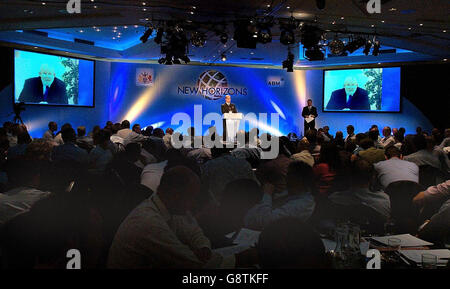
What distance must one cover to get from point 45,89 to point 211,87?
5803 mm

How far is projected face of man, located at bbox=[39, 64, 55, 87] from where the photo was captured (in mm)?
11516

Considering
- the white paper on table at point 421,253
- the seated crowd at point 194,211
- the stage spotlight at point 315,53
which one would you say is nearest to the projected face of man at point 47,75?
the stage spotlight at point 315,53

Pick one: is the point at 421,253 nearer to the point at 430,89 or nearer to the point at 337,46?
the point at 337,46

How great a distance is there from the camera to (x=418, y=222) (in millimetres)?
3482

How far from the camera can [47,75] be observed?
459 inches

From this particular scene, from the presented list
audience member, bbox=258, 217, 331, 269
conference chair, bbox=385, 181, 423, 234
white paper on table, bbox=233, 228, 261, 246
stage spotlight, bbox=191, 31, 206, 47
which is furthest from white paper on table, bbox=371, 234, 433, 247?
stage spotlight, bbox=191, 31, 206, 47

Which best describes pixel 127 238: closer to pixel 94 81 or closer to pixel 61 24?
pixel 61 24

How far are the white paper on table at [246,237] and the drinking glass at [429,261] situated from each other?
94cm

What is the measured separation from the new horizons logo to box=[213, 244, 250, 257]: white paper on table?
41.2 ft

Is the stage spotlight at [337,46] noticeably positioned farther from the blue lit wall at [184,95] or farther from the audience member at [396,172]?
the audience member at [396,172]

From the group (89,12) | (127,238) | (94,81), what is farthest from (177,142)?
(94,81)

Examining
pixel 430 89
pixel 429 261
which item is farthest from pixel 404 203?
pixel 430 89
